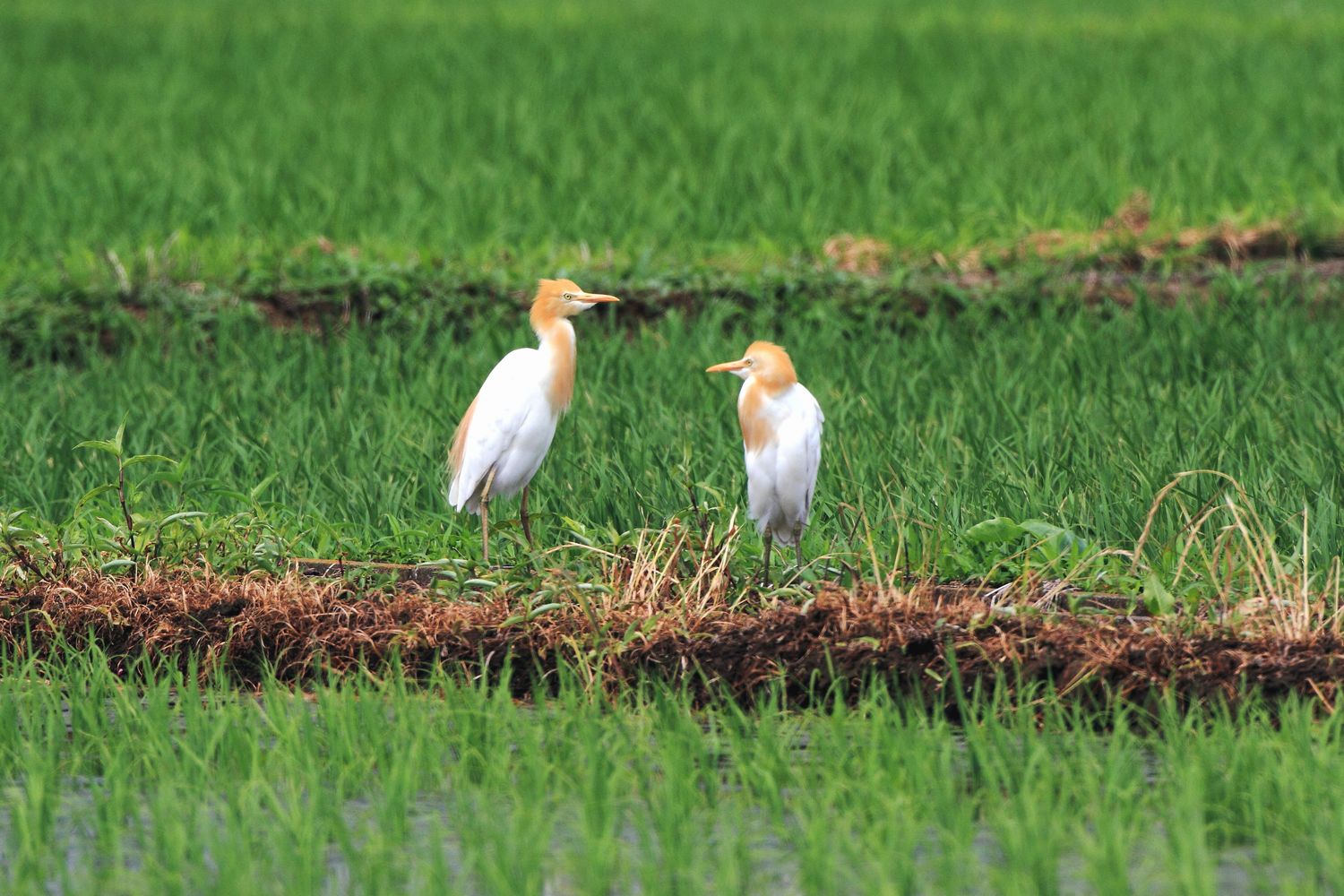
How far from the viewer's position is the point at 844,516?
461cm

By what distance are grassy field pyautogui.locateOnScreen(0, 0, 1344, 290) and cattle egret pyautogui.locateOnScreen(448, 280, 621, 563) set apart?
3259mm

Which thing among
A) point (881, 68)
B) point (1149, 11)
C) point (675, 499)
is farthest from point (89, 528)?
point (1149, 11)

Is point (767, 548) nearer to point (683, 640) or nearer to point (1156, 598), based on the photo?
point (683, 640)

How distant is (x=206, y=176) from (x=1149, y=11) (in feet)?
32.2

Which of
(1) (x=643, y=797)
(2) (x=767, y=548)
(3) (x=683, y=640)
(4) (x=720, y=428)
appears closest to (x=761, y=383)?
(2) (x=767, y=548)

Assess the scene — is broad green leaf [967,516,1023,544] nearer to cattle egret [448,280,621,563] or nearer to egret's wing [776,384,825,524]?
egret's wing [776,384,825,524]

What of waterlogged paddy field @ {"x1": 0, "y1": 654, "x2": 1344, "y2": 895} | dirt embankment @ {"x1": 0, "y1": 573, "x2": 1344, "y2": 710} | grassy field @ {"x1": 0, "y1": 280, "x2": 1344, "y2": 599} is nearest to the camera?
waterlogged paddy field @ {"x1": 0, "y1": 654, "x2": 1344, "y2": 895}

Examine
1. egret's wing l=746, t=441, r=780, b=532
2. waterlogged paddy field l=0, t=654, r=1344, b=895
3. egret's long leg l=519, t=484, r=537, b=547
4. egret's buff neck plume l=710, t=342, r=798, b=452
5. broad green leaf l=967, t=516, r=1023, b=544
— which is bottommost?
waterlogged paddy field l=0, t=654, r=1344, b=895

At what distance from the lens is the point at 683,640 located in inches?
157

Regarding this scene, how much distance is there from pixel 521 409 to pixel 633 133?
640cm

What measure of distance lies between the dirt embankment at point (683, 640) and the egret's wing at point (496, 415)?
0.31 meters

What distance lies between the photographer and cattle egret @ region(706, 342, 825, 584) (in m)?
3.94

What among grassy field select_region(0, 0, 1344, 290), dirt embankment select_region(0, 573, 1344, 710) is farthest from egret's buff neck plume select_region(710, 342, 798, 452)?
grassy field select_region(0, 0, 1344, 290)

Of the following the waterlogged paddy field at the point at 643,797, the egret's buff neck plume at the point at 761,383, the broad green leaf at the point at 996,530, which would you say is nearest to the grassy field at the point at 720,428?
the broad green leaf at the point at 996,530
